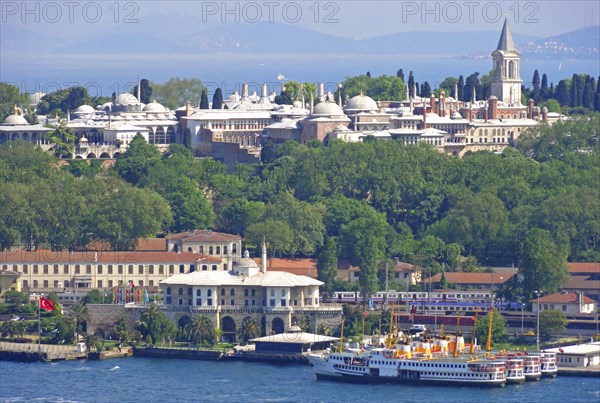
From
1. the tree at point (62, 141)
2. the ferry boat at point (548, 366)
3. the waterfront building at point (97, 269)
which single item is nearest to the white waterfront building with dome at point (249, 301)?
the waterfront building at point (97, 269)

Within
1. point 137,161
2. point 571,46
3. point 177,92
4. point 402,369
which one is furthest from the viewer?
point 571,46

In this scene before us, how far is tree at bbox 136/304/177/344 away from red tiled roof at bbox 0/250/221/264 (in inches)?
286

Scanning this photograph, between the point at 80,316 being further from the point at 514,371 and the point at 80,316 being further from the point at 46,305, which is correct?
the point at 514,371

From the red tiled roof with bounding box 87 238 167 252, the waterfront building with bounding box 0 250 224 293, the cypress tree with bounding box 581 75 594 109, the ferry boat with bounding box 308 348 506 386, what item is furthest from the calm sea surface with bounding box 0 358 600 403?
the cypress tree with bounding box 581 75 594 109

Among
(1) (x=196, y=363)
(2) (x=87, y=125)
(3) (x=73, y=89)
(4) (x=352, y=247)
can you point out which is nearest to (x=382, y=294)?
(4) (x=352, y=247)

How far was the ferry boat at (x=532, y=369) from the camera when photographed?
197ft

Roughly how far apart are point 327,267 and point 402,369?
1123 cm

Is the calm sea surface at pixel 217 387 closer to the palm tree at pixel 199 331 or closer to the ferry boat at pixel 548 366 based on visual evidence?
the ferry boat at pixel 548 366

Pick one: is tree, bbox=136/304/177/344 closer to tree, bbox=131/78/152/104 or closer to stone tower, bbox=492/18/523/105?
stone tower, bbox=492/18/523/105

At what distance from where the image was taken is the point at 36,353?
210 ft

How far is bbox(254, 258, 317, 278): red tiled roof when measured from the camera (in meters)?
72.8

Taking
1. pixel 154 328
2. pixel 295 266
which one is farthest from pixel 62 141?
pixel 154 328

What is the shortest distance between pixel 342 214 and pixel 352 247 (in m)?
5.28

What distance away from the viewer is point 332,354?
6141cm
